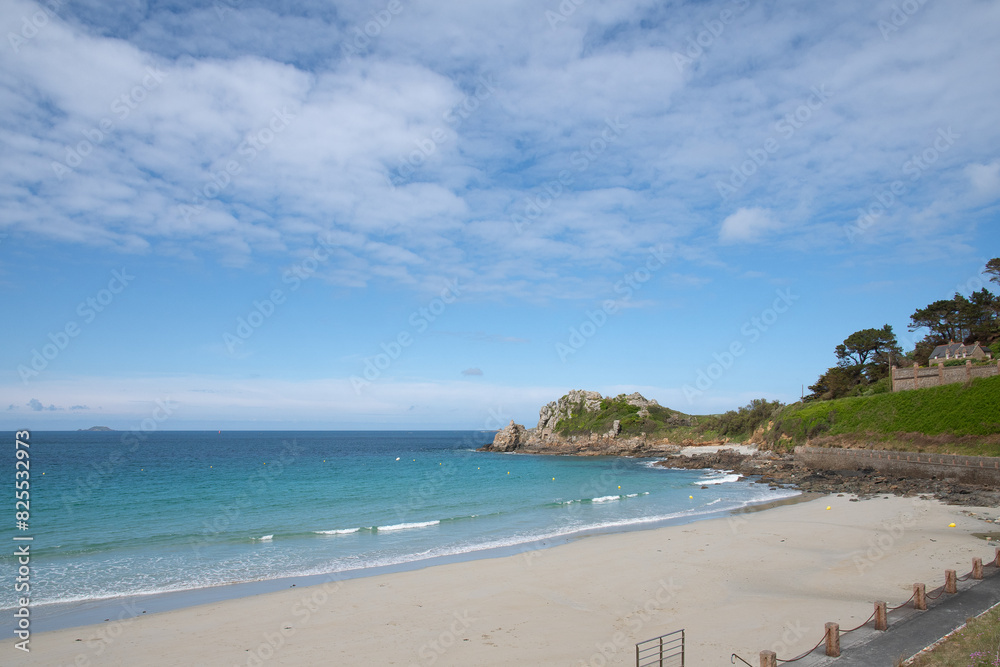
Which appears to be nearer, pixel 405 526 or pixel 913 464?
pixel 405 526

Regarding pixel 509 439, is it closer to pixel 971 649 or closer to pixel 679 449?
pixel 679 449

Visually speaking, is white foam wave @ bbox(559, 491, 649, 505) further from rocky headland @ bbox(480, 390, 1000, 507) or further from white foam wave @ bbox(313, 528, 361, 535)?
white foam wave @ bbox(313, 528, 361, 535)

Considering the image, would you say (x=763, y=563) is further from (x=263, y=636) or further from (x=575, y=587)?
(x=263, y=636)

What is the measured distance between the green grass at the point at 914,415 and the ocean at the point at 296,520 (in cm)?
1346

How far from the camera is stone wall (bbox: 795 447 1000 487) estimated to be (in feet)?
116

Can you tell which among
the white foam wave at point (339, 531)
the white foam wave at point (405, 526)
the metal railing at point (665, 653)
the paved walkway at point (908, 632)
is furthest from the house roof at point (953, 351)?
the white foam wave at point (339, 531)

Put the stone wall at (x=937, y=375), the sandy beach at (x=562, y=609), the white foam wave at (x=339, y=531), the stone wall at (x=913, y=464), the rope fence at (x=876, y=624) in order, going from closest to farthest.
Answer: the rope fence at (x=876, y=624), the sandy beach at (x=562, y=609), the white foam wave at (x=339, y=531), the stone wall at (x=913, y=464), the stone wall at (x=937, y=375)

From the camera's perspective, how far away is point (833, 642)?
11.0 metres

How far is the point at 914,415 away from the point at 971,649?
47983 millimetres

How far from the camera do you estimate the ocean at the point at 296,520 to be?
22.1 metres

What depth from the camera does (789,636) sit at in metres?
13.5

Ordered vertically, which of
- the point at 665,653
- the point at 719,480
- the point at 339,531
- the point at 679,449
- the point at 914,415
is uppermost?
the point at 914,415

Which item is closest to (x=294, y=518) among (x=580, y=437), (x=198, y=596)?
(x=198, y=596)

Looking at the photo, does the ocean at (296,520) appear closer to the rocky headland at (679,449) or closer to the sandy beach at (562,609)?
the sandy beach at (562,609)
